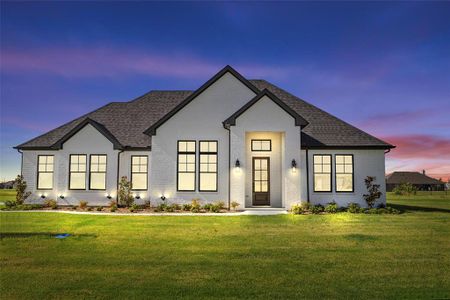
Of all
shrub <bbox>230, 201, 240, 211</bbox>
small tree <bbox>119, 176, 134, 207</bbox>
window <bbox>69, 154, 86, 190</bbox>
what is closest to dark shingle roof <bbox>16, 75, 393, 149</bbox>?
window <bbox>69, 154, 86, 190</bbox>

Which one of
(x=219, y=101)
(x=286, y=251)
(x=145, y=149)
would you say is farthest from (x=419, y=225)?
(x=145, y=149)

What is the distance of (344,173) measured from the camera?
65.6ft

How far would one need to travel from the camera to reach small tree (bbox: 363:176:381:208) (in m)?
19.2

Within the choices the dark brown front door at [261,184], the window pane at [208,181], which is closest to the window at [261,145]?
the dark brown front door at [261,184]

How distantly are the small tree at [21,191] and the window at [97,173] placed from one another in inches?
159

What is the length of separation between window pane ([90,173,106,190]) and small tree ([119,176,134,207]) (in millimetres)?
1438

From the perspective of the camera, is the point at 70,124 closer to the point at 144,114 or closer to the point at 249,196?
the point at 144,114

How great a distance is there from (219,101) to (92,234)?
11.1m

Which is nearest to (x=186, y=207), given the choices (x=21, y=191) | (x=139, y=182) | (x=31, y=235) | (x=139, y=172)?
(x=139, y=182)

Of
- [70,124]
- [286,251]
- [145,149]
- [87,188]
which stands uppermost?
[70,124]

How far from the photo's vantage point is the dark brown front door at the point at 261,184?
19891 millimetres

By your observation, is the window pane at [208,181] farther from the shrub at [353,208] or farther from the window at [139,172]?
the shrub at [353,208]

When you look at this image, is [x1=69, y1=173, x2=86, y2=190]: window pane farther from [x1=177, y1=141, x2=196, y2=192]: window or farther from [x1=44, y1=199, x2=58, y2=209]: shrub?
[x1=177, y1=141, x2=196, y2=192]: window

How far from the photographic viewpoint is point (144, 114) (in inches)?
948
